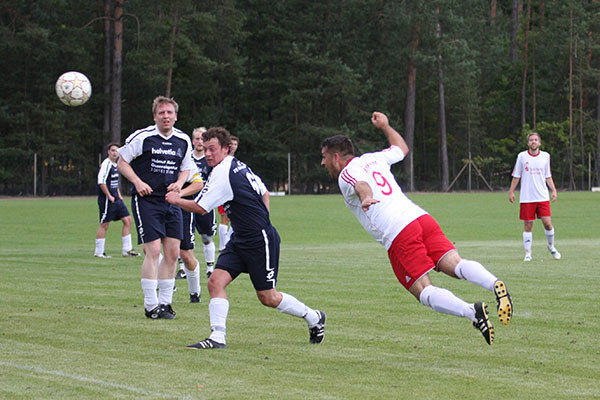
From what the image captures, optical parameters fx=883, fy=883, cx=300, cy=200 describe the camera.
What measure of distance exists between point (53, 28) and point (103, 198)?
130 ft

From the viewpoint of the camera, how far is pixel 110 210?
18.0 meters

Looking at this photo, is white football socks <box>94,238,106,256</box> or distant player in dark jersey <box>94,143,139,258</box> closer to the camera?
white football socks <box>94,238,106,256</box>

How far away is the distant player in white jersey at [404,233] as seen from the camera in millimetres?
6723

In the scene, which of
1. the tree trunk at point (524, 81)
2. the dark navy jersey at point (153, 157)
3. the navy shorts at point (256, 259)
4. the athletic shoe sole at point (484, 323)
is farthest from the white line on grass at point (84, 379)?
the tree trunk at point (524, 81)

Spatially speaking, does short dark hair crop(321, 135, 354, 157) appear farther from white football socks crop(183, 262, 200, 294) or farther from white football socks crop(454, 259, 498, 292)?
white football socks crop(183, 262, 200, 294)

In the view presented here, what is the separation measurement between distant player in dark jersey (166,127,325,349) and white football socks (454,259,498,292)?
1.34m

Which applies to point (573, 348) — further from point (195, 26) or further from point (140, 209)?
point (195, 26)

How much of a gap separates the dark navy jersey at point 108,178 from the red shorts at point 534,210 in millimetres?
8118

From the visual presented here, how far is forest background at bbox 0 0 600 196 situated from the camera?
5200 cm

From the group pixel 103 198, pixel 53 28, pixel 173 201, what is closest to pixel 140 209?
pixel 173 201

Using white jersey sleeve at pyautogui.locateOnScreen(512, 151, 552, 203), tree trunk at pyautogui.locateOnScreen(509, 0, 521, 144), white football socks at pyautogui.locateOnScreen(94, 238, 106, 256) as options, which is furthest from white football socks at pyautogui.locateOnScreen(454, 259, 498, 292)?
tree trunk at pyautogui.locateOnScreen(509, 0, 521, 144)

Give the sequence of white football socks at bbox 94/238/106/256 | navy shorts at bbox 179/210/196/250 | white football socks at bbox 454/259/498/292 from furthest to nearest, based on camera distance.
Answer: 1. white football socks at bbox 94/238/106/256
2. navy shorts at bbox 179/210/196/250
3. white football socks at bbox 454/259/498/292

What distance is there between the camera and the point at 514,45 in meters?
69.8

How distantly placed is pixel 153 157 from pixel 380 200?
11.0 ft
